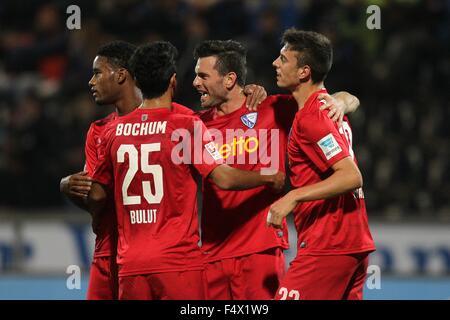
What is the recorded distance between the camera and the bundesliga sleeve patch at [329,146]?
16.6 ft

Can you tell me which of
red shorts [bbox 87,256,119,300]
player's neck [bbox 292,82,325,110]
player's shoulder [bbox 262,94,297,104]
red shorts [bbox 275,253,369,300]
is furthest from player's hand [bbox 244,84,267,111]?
red shorts [bbox 87,256,119,300]

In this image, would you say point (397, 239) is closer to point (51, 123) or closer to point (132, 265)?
point (51, 123)

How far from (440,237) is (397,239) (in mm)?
433

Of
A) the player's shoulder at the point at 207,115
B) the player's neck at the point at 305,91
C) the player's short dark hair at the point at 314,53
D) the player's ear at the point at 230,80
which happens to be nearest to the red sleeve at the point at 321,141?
the player's neck at the point at 305,91

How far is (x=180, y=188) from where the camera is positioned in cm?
516

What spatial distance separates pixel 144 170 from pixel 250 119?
3.24 ft

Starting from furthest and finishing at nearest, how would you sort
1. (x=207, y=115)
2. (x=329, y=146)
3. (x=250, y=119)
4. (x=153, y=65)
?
1. (x=207, y=115)
2. (x=250, y=119)
3. (x=153, y=65)
4. (x=329, y=146)

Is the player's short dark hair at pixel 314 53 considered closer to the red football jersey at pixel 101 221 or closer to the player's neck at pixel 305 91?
the player's neck at pixel 305 91

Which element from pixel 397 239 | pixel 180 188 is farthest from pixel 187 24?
pixel 180 188

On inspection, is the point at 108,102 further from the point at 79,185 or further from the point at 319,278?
the point at 319,278

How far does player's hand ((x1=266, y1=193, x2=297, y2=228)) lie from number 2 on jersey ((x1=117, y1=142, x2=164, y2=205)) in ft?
2.07

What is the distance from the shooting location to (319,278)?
5211 millimetres

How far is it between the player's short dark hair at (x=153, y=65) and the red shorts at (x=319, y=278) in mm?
1243

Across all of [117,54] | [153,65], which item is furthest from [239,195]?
[117,54]
